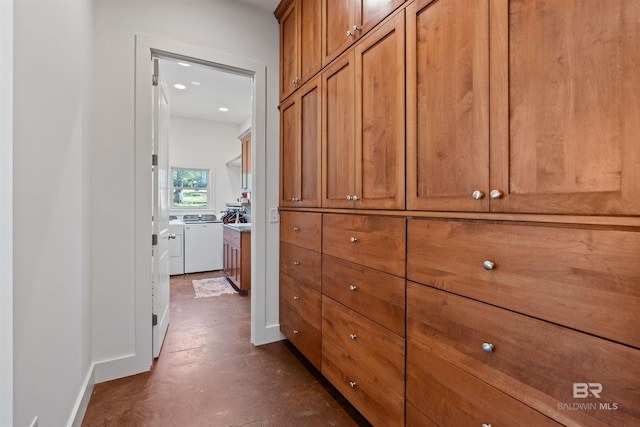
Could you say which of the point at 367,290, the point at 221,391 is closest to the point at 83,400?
the point at 221,391

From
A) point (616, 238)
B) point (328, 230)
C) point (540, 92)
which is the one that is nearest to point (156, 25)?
point (328, 230)

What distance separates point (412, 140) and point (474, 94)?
0.29 meters

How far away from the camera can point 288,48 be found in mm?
2447

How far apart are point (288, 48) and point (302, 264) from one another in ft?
5.77

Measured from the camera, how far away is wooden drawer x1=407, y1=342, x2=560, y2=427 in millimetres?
893

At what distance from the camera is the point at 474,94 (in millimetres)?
Answer: 1010

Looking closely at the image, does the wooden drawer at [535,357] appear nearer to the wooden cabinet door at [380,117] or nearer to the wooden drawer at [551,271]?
the wooden drawer at [551,271]

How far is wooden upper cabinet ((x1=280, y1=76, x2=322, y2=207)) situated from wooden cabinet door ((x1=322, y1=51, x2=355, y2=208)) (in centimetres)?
8

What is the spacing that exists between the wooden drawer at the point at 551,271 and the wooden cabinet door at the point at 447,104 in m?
0.13

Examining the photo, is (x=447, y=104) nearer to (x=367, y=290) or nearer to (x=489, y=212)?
(x=489, y=212)

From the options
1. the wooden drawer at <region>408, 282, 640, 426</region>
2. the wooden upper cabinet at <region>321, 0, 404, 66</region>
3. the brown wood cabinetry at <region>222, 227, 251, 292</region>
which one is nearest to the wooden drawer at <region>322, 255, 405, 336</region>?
the wooden drawer at <region>408, 282, 640, 426</region>

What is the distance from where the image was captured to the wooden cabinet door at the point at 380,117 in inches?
51.6

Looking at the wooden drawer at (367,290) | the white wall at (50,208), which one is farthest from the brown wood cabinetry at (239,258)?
the wooden drawer at (367,290)

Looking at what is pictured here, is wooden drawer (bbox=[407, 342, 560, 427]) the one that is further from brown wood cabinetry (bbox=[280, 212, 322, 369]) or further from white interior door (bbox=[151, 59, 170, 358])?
white interior door (bbox=[151, 59, 170, 358])
